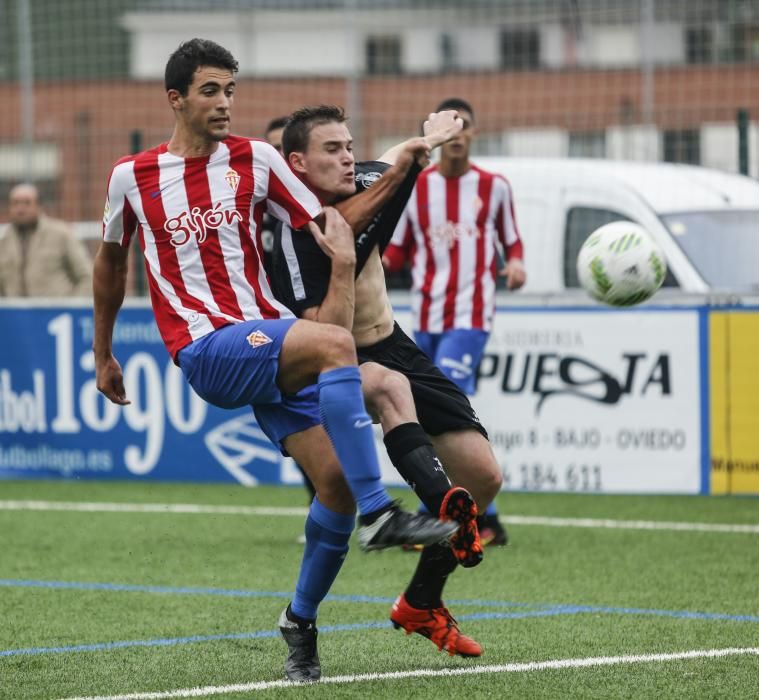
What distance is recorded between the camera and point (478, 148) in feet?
48.5

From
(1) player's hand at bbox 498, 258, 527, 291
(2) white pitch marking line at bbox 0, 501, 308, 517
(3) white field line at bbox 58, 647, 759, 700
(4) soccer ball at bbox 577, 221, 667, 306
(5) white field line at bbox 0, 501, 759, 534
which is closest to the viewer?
(3) white field line at bbox 58, 647, 759, 700

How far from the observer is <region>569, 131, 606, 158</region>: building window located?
12.8m

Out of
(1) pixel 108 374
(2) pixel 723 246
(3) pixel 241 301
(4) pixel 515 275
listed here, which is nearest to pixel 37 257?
(4) pixel 515 275

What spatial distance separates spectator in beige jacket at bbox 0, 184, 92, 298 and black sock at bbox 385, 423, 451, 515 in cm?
715

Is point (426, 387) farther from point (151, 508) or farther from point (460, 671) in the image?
point (151, 508)

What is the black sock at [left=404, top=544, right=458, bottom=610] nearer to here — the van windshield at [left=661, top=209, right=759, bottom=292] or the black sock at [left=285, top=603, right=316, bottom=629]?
the black sock at [left=285, top=603, right=316, bottom=629]

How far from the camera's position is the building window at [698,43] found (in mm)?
14086

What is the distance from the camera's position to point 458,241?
954 cm

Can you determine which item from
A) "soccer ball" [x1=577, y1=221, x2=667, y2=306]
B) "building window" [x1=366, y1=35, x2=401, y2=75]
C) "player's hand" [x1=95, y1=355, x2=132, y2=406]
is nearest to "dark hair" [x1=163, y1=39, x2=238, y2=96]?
"player's hand" [x1=95, y1=355, x2=132, y2=406]

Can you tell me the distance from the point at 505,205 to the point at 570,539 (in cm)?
190

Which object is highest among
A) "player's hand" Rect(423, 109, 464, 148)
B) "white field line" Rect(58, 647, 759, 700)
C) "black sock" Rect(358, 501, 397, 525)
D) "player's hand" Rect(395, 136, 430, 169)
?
"player's hand" Rect(423, 109, 464, 148)

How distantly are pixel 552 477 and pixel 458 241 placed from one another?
2135mm

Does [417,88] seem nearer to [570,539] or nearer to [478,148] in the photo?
[478,148]

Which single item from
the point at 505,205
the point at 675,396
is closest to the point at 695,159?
the point at 675,396
